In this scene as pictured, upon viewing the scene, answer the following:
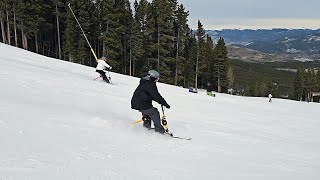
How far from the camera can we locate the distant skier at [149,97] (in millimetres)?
9102

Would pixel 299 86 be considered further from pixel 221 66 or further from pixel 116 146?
pixel 116 146

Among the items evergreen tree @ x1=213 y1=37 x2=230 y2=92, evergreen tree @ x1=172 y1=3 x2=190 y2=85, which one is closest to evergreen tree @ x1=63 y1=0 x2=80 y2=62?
evergreen tree @ x1=172 y1=3 x2=190 y2=85

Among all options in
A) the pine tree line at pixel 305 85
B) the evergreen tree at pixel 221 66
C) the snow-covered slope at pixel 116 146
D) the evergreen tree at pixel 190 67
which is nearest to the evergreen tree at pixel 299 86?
the pine tree line at pixel 305 85

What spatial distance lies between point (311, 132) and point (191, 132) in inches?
271

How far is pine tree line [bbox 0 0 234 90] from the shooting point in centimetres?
4938

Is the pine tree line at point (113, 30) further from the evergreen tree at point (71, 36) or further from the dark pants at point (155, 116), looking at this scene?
the dark pants at point (155, 116)

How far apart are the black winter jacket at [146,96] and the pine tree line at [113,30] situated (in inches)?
1554

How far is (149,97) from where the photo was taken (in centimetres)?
925

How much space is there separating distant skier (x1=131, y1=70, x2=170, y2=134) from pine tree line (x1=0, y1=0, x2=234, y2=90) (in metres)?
39.5

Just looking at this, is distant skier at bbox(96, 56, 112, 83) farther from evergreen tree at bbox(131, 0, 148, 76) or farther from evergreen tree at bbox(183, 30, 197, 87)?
evergreen tree at bbox(183, 30, 197, 87)

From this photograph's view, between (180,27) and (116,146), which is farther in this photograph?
(180,27)

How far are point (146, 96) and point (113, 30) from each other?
41693mm

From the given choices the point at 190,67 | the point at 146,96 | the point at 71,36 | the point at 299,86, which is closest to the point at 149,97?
the point at 146,96

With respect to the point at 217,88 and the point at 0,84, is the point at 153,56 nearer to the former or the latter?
the point at 217,88
